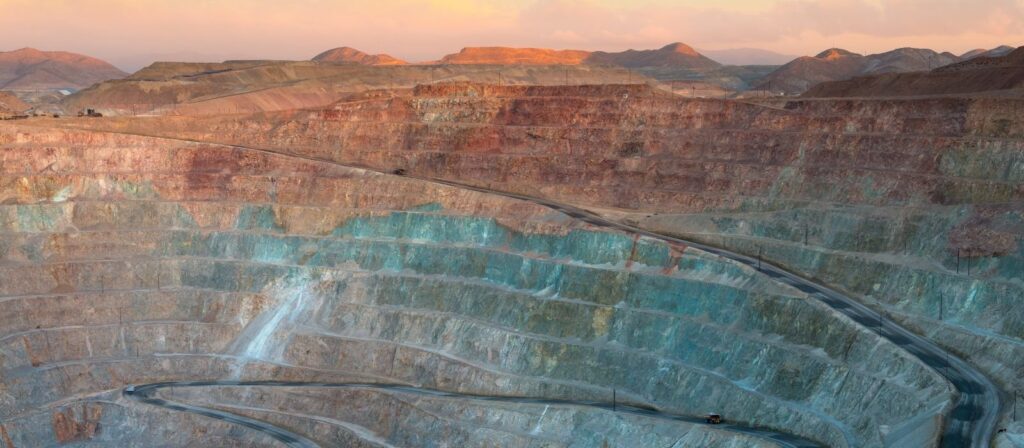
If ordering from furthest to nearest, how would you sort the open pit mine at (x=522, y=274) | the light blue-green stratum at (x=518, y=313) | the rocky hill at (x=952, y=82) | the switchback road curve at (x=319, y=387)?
the rocky hill at (x=952, y=82) < the open pit mine at (x=522, y=274) < the switchback road curve at (x=319, y=387) < the light blue-green stratum at (x=518, y=313)

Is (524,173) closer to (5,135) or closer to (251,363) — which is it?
(251,363)

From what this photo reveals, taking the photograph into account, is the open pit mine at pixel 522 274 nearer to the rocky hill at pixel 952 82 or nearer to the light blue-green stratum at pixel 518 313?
the light blue-green stratum at pixel 518 313

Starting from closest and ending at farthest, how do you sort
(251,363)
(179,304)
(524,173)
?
(251,363), (179,304), (524,173)

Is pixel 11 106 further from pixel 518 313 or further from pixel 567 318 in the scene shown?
pixel 567 318

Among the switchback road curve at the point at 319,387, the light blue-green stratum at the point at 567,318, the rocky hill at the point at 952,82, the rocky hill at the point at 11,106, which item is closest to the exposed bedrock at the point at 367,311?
the light blue-green stratum at the point at 567,318

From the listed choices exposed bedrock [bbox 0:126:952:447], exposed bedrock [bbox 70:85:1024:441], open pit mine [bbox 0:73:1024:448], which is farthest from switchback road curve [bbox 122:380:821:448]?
exposed bedrock [bbox 70:85:1024:441]

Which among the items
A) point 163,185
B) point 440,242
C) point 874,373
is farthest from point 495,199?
point 874,373
